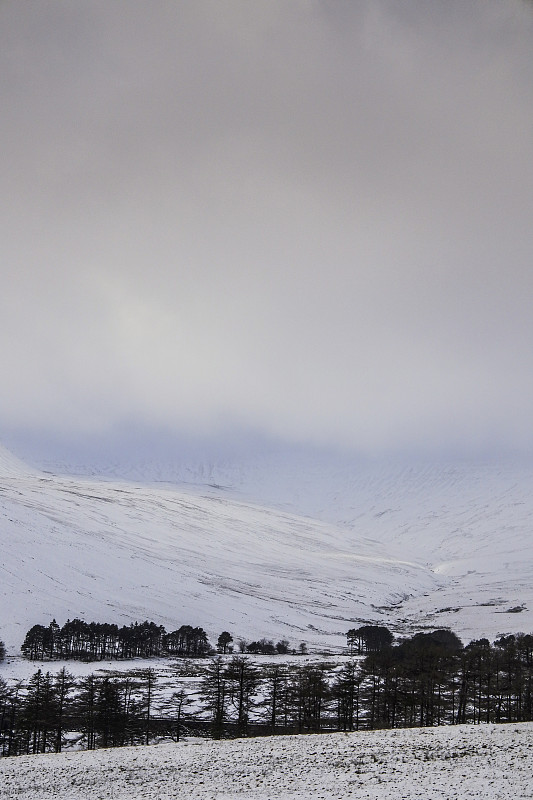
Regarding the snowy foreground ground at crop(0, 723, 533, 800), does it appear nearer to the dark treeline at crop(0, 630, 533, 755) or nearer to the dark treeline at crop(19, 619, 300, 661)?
the dark treeline at crop(0, 630, 533, 755)

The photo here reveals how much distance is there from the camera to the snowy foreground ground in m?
28.6

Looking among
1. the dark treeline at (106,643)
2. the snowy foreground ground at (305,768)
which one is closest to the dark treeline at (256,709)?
the snowy foreground ground at (305,768)

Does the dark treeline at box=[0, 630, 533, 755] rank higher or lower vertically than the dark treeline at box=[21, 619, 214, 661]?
higher

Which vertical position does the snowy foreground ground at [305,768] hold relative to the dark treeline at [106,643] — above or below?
above

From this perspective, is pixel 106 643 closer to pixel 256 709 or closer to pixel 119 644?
pixel 119 644

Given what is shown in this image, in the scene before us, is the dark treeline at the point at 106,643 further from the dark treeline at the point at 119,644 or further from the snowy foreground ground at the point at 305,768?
the snowy foreground ground at the point at 305,768

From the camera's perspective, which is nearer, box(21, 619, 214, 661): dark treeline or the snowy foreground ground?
the snowy foreground ground

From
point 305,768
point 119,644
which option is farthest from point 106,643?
point 305,768

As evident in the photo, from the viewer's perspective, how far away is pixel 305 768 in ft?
109

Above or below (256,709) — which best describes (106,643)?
below

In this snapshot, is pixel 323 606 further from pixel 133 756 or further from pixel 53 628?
pixel 133 756

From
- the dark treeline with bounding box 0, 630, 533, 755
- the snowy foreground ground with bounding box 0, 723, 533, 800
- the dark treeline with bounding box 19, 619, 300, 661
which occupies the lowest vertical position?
the dark treeline with bounding box 19, 619, 300, 661

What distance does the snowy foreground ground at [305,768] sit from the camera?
93.9ft

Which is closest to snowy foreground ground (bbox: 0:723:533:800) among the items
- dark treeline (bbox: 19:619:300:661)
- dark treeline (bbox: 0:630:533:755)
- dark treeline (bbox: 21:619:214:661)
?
dark treeline (bbox: 0:630:533:755)
